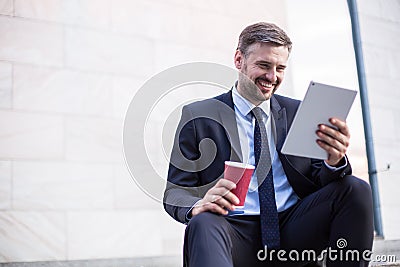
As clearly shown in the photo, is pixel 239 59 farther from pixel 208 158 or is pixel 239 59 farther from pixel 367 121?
pixel 367 121

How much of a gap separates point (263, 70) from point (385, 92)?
7.18 ft

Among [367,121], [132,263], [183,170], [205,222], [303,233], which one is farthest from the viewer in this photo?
[367,121]

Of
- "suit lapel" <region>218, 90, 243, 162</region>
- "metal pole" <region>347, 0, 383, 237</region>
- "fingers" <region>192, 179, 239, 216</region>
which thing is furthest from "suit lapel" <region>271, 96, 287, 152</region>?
"metal pole" <region>347, 0, 383, 237</region>

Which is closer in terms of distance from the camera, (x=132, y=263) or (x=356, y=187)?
(x=356, y=187)

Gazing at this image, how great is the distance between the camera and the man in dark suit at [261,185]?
1.37 m

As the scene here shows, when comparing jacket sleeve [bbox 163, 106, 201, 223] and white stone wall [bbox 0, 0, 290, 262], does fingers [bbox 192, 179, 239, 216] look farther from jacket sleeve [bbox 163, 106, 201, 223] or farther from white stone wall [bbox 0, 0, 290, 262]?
white stone wall [bbox 0, 0, 290, 262]

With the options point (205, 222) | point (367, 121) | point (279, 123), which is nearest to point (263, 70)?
point (279, 123)

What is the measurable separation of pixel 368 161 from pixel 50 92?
6.46 ft

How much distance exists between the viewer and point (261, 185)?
1.55 metres

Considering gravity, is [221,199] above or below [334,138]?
below

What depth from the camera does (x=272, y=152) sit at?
1.62 meters

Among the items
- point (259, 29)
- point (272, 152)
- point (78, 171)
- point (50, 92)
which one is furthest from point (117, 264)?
point (259, 29)

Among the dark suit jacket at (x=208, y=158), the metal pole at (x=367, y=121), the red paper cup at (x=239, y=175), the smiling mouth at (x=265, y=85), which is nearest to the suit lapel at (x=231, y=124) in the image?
the dark suit jacket at (x=208, y=158)

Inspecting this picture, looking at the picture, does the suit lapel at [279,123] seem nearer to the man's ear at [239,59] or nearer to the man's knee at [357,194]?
the man's ear at [239,59]
